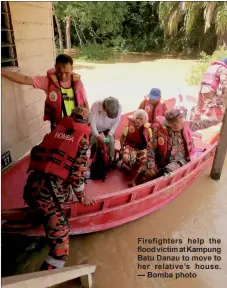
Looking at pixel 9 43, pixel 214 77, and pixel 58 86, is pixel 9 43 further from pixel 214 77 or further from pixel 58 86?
pixel 214 77

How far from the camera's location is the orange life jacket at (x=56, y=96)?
3219 mm

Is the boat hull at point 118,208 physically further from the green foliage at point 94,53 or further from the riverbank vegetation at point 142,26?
the green foliage at point 94,53

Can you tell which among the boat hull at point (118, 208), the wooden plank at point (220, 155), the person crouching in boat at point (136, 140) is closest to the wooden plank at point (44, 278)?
the boat hull at point (118, 208)

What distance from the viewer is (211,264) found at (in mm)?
3047

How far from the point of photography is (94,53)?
15547 mm

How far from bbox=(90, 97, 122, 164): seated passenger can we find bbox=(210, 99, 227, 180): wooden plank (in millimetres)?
1624

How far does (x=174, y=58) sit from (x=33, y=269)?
14822mm

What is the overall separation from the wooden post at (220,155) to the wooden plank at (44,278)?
8.98 feet

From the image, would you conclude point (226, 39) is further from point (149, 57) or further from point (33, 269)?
point (33, 269)

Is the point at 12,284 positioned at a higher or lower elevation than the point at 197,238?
higher

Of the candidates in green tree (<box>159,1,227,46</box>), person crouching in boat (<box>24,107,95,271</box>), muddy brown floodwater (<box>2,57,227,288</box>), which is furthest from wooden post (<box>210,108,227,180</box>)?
green tree (<box>159,1,227,46</box>)

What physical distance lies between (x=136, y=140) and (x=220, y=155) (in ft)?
5.05

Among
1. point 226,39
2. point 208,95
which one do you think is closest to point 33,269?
point 208,95

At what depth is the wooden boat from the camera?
2625 millimetres
